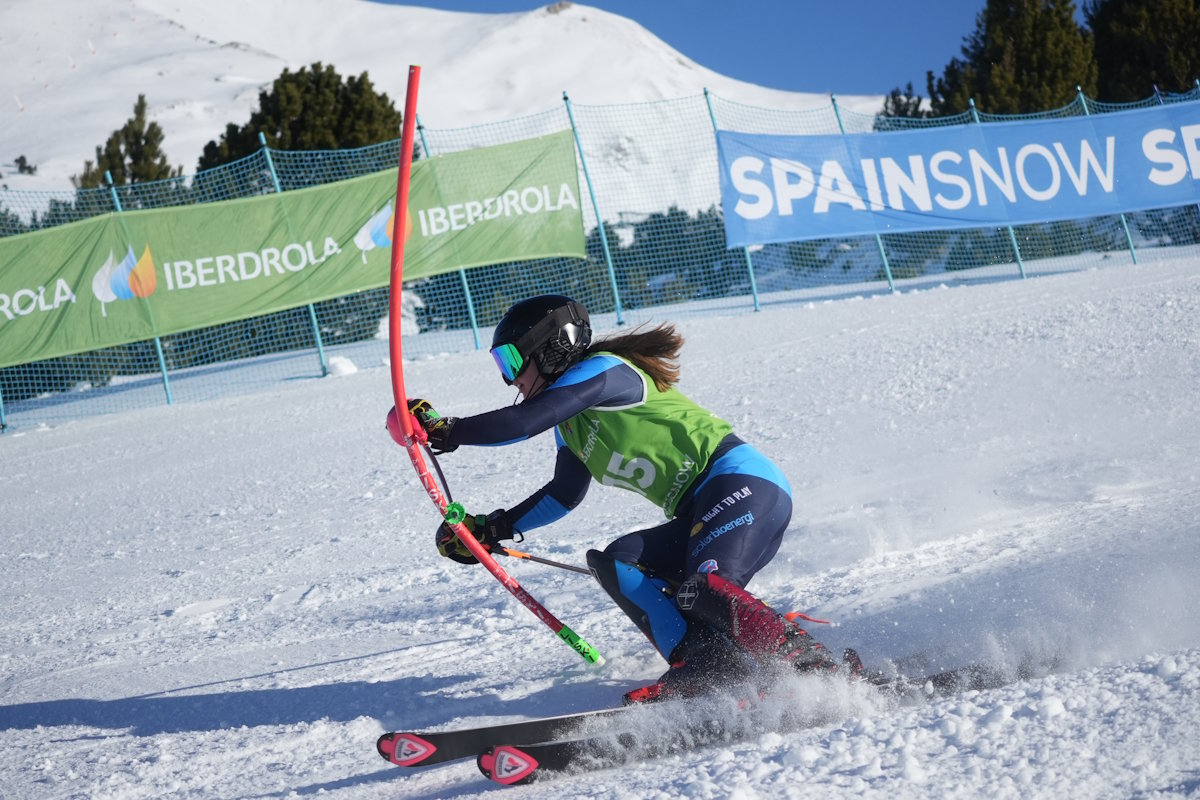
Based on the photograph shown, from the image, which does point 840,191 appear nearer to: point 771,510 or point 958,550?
point 958,550

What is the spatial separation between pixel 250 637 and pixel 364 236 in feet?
25.4

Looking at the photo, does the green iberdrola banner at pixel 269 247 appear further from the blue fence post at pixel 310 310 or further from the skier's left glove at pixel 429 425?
the skier's left glove at pixel 429 425

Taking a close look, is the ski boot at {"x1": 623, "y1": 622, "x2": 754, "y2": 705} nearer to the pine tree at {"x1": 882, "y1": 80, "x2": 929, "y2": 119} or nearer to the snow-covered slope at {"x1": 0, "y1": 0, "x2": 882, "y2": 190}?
the pine tree at {"x1": 882, "y1": 80, "x2": 929, "y2": 119}

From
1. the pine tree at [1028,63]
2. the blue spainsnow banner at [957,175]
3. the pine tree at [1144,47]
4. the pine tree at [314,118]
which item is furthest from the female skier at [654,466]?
the pine tree at [1144,47]

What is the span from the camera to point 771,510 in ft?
11.3

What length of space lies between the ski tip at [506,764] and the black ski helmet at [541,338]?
1.16 metres

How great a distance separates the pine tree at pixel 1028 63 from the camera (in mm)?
20703

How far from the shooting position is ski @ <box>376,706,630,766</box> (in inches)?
120

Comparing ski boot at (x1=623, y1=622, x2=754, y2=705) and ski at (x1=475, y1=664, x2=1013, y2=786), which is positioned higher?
ski boot at (x1=623, y1=622, x2=754, y2=705)

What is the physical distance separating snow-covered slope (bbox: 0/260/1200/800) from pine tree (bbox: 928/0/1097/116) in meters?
12.3

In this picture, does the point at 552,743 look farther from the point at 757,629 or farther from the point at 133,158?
the point at 133,158

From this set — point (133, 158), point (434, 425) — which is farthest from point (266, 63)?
point (434, 425)

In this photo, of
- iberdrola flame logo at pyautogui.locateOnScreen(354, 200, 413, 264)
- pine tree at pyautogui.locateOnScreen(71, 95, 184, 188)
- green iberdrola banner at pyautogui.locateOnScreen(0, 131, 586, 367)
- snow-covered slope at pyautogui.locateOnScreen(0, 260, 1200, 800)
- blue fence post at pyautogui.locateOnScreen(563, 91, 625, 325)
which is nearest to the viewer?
snow-covered slope at pyautogui.locateOnScreen(0, 260, 1200, 800)

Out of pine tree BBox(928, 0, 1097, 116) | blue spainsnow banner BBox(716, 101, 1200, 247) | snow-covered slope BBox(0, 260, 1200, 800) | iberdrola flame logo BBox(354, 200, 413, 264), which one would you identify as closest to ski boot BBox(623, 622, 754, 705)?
snow-covered slope BBox(0, 260, 1200, 800)
